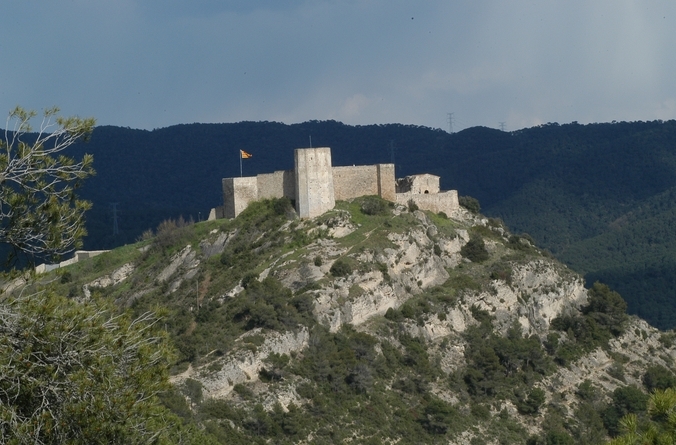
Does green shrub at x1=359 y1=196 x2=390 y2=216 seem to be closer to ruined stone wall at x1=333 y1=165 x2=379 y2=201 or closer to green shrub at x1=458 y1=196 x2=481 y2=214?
ruined stone wall at x1=333 y1=165 x2=379 y2=201

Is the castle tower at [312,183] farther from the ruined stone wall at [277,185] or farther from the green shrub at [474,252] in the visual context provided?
the green shrub at [474,252]

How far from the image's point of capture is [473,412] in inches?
1881

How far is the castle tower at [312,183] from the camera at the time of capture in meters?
Answer: 50.4

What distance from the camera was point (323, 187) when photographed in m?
50.8

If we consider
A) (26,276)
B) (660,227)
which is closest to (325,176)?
(26,276)

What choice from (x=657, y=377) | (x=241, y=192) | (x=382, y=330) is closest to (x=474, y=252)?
(x=382, y=330)

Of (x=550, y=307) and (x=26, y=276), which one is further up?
(x=26, y=276)

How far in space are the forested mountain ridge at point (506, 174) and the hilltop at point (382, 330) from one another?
32896 millimetres

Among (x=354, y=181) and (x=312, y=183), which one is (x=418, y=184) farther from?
(x=312, y=183)

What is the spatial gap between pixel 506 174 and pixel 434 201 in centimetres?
8215

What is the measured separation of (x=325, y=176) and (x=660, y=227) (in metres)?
67.3

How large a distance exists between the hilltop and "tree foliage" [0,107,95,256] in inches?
788

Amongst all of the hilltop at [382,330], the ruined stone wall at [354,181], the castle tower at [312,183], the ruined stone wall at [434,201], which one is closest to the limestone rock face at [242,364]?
the hilltop at [382,330]

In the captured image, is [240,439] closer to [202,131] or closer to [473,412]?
[473,412]
